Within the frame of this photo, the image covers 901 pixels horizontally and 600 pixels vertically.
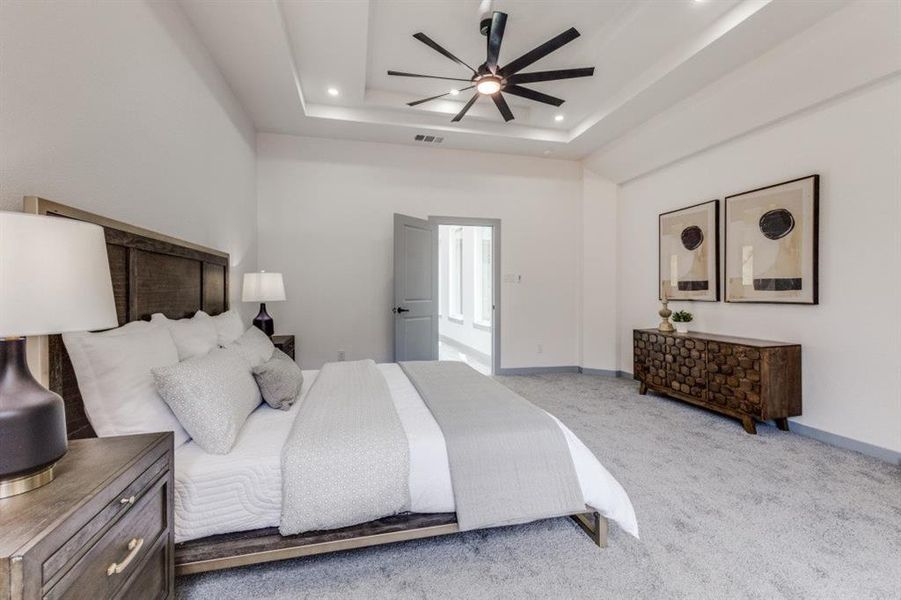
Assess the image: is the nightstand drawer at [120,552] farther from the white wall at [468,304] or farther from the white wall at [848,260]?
the white wall at [468,304]

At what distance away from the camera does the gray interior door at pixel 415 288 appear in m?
4.29

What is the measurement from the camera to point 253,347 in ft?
7.75

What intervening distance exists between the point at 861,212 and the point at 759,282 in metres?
0.84

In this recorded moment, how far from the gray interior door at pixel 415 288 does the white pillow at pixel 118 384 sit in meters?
2.86

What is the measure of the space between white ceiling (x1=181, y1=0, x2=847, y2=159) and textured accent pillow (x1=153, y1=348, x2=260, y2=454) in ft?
7.73

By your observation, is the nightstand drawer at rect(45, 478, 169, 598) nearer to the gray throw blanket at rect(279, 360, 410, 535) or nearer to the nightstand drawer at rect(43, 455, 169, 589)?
the nightstand drawer at rect(43, 455, 169, 589)

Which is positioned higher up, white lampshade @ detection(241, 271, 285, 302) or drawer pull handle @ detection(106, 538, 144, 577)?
white lampshade @ detection(241, 271, 285, 302)

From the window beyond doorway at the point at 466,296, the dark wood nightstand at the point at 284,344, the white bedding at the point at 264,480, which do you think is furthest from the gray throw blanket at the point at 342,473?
the window beyond doorway at the point at 466,296

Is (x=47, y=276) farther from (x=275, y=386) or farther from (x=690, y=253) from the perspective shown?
A: (x=690, y=253)

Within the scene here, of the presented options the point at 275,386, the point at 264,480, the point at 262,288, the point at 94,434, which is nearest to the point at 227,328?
the point at 275,386

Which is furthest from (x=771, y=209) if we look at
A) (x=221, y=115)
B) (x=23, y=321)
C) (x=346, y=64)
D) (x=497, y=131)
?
(x=221, y=115)

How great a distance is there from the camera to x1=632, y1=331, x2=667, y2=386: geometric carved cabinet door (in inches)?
154

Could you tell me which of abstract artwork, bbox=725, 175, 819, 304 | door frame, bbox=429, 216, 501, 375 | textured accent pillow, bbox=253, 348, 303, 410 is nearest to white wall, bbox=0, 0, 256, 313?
textured accent pillow, bbox=253, 348, 303, 410

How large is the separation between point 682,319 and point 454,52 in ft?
Answer: 11.3
